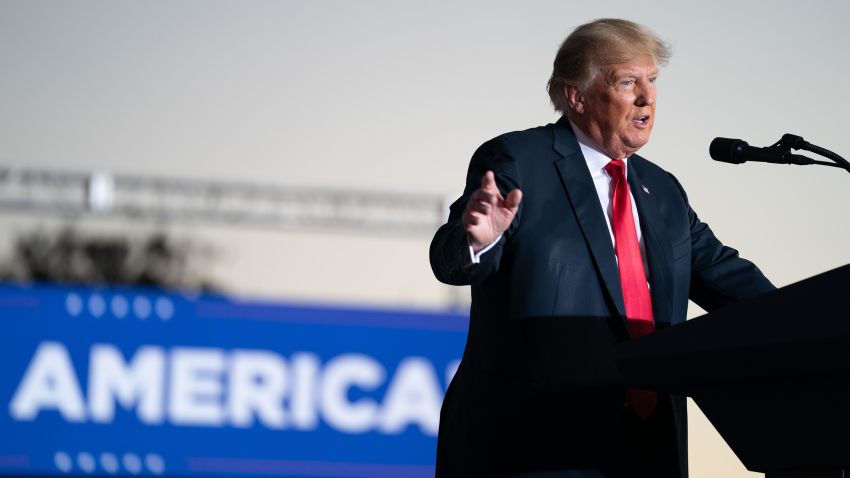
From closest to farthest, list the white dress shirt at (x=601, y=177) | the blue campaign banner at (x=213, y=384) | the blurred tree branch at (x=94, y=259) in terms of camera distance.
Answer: the white dress shirt at (x=601, y=177) → the blue campaign banner at (x=213, y=384) → the blurred tree branch at (x=94, y=259)

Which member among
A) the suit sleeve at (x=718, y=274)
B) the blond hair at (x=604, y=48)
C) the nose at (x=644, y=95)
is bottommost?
the suit sleeve at (x=718, y=274)

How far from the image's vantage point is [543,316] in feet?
5.57

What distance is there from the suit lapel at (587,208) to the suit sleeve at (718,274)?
236mm

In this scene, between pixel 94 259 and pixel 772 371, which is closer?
pixel 772 371

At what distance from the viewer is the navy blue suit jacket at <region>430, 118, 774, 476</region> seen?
168 centimetres

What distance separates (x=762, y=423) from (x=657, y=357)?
0.47 ft

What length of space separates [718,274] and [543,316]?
352mm

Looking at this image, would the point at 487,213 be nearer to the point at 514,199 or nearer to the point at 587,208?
the point at 514,199

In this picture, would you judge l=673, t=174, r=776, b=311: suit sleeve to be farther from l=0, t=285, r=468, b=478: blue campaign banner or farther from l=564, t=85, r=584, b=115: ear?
l=0, t=285, r=468, b=478: blue campaign banner

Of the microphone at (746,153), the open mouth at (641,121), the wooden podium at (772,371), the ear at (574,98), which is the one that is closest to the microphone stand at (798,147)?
the microphone at (746,153)

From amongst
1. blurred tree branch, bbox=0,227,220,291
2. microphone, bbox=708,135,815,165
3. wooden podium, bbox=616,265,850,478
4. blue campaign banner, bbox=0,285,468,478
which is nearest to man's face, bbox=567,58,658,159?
microphone, bbox=708,135,815,165

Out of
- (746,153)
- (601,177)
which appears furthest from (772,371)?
(601,177)

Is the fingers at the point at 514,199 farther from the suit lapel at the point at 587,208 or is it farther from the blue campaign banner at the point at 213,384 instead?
the blue campaign banner at the point at 213,384

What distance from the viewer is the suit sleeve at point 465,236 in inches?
63.3
